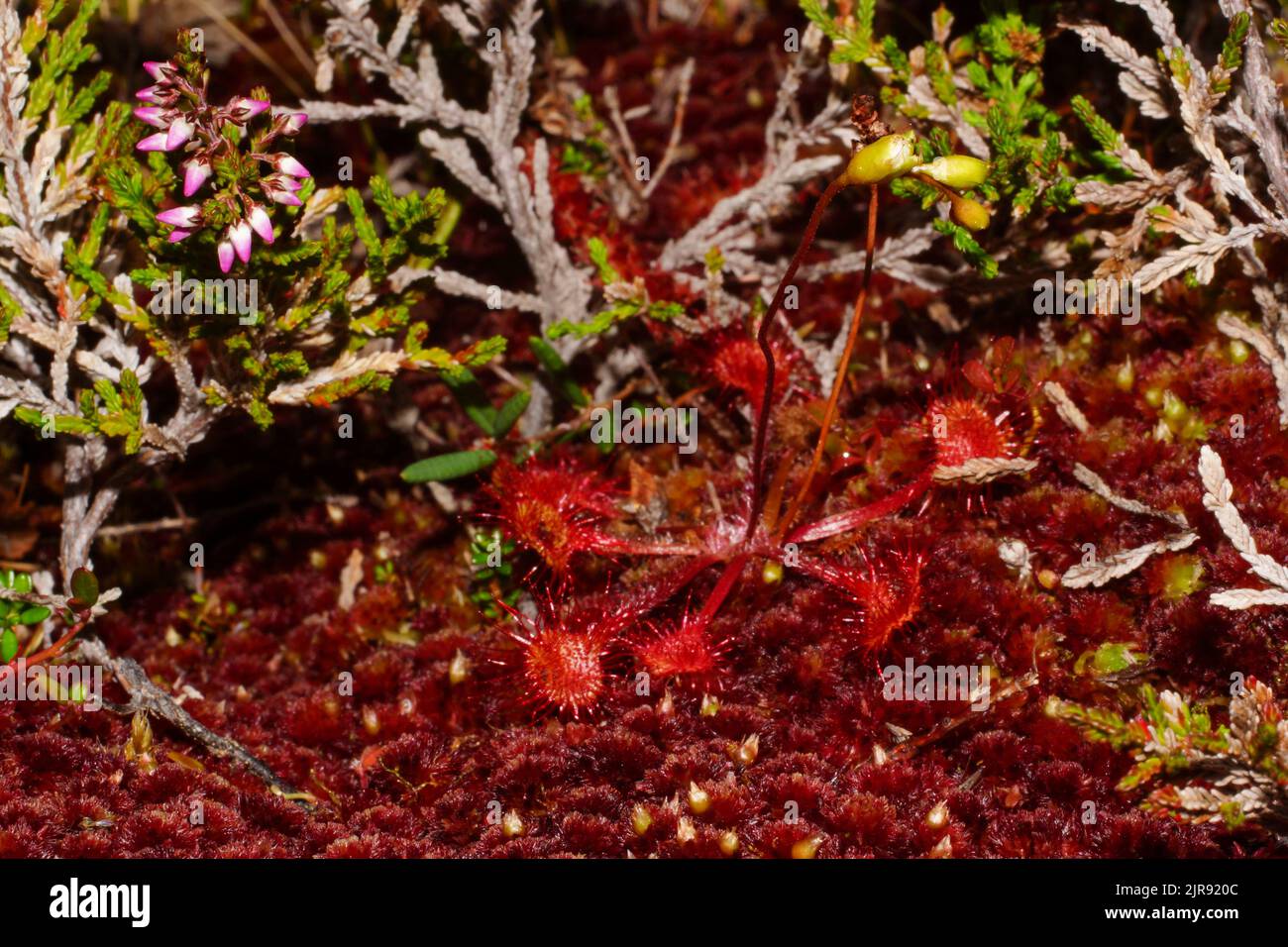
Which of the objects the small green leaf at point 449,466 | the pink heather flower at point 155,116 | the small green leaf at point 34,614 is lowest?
the small green leaf at point 34,614

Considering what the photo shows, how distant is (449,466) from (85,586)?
110 centimetres

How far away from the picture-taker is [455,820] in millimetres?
3041

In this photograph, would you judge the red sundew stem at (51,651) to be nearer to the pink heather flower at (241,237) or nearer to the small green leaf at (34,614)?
the small green leaf at (34,614)

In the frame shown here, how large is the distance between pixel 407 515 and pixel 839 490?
1568 millimetres

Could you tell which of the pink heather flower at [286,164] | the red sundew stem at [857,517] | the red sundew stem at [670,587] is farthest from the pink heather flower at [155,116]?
the red sundew stem at [857,517]

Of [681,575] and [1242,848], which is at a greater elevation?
[681,575]

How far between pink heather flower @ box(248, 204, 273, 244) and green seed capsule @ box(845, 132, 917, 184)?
147 cm

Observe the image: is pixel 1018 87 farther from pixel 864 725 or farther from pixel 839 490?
pixel 864 725

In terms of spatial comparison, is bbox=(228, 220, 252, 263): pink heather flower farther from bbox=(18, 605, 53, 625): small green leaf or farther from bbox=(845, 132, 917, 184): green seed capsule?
bbox=(845, 132, 917, 184): green seed capsule

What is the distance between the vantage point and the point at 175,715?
3232mm

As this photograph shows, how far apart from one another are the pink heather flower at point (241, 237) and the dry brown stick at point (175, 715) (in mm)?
1331

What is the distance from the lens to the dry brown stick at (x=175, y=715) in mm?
3184
